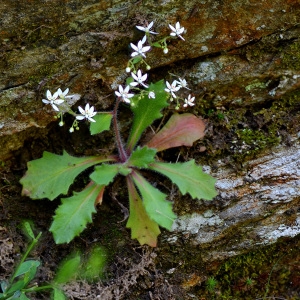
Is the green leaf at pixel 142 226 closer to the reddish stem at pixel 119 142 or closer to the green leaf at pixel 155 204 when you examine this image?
the green leaf at pixel 155 204

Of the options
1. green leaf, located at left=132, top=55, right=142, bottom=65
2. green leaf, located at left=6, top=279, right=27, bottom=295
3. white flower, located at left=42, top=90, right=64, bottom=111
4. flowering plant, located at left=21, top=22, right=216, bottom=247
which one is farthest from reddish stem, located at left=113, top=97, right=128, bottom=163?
green leaf, located at left=6, top=279, right=27, bottom=295

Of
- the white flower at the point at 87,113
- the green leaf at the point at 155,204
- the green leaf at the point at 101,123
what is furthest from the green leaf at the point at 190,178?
the white flower at the point at 87,113

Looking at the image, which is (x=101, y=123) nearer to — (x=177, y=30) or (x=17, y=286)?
(x=177, y=30)

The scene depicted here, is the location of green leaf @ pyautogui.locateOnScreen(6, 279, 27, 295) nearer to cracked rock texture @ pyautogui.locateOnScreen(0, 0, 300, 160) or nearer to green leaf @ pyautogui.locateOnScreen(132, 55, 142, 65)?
cracked rock texture @ pyautogui.locateOnScreen(0, 0, 300, 160)

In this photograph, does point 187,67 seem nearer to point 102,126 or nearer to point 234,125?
point 234,125

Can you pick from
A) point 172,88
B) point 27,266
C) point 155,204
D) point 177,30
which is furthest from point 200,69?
point 27,266

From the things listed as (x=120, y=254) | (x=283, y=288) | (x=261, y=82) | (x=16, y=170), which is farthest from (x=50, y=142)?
(x=283, y=288)
